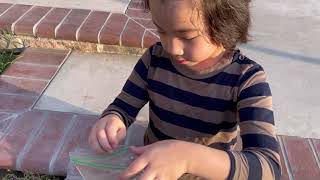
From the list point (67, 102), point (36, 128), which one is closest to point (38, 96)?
point (67, 102)

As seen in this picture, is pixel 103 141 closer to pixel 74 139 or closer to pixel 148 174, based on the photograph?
pixel 148 174

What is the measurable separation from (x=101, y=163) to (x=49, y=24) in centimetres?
173

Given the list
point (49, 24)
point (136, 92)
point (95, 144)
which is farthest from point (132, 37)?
point (95, 144)

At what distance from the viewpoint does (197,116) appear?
60.0 inches

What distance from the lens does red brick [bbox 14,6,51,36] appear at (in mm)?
2881

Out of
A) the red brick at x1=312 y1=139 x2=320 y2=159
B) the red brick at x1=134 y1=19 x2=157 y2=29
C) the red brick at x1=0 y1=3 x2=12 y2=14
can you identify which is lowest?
the red brick at x1=312 y1=139 x2=320 y2=159

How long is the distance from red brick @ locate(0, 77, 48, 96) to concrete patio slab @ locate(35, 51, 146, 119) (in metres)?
0.05

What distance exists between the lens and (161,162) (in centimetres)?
102

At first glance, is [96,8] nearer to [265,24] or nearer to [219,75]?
[265,24]

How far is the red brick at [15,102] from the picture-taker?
2326 mm

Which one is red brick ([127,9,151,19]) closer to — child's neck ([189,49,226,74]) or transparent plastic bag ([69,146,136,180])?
child's neck ([189,49,226,74])

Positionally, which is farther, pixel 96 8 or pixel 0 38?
pixel 96 8

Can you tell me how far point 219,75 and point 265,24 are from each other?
202cm

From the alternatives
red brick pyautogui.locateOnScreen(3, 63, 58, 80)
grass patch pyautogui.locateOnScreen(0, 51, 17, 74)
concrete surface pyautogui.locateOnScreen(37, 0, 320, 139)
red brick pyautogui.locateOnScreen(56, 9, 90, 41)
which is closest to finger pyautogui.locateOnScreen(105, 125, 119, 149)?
concrete surface pyautogui.locateOnScreen(37, 0, 320, 139)
